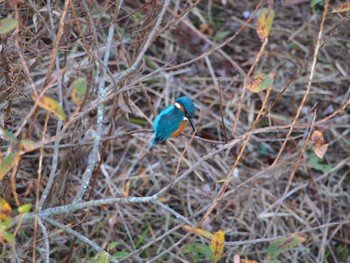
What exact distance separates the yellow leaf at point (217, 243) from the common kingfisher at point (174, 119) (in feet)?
1.42

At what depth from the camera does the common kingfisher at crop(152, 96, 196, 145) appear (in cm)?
200

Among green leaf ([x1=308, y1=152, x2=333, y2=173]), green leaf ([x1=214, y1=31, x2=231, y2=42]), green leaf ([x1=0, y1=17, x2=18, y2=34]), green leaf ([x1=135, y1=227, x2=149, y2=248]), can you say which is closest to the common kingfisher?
green leaf ([x1=0, y1=17, x2=18, y2=34])

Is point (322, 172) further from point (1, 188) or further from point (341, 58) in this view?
point (1, 188)

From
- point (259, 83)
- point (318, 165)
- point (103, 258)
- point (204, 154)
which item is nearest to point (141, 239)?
point (204, 154)

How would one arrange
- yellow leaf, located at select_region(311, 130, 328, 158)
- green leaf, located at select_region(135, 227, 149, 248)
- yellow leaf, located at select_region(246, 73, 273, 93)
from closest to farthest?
yellow leaf, located at select_region(246, 73, 273, 93) < yellow leaf, located at select_region(311, 130, 328, 158) < green leaf, located at select_region(135, 227, 149, 248)

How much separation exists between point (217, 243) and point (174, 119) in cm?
47

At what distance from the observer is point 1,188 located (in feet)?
6.93

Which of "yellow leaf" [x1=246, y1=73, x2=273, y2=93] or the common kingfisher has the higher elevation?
"yellow leaf" [x1=246, y1=73, x2=273, y2=93]

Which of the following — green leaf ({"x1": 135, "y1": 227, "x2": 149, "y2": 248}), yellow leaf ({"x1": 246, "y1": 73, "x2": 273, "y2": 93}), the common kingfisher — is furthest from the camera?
green leaf ({"x1": 135, "y1": 227, "x2": 149, "y2": 248})

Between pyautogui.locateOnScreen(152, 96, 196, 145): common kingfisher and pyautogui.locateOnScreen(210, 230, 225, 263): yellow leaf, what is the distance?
43 centimetres

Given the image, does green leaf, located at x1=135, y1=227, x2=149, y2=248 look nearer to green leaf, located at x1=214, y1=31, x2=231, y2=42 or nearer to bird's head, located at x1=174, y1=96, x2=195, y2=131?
bird's head, located at x1=174, y1=96, x2=195, y2=131

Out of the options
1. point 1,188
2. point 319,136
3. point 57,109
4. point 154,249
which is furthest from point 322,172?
point 57,109

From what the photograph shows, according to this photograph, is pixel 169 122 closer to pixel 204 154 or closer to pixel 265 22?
pixel 265 22

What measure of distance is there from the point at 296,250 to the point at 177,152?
2.35 feet
